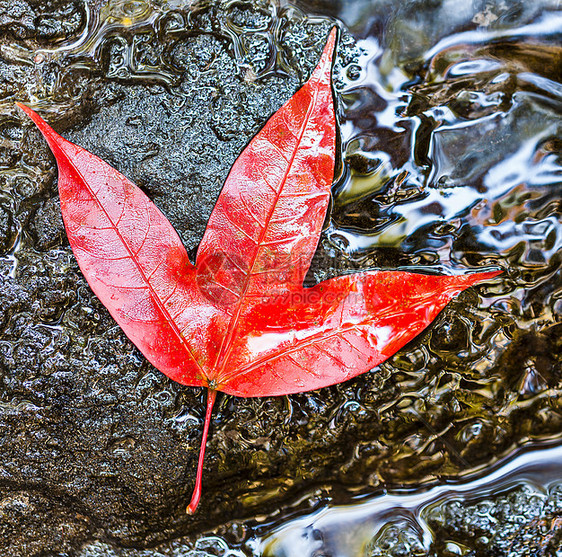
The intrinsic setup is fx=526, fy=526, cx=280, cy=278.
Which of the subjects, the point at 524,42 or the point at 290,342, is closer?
the point at 290,342

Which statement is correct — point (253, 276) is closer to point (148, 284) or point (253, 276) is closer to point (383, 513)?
point (148, 284)

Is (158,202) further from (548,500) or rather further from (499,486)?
(548,500)

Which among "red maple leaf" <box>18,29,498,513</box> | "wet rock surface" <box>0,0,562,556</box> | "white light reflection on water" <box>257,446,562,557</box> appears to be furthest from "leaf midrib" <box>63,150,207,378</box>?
"white light reflection on water" <box>257,446,562,557</box>

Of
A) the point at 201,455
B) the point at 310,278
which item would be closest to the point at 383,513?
the point at 201,455

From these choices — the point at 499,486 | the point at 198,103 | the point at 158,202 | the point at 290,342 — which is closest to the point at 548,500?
the point at 499,486

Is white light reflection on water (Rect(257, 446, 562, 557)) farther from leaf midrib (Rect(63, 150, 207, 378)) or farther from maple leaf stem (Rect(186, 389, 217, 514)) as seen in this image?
leaf midrib (Rect(63, 150, 207, 378))

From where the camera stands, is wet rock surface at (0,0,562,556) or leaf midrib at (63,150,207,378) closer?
leaf midrib at (63,150,207,378)
